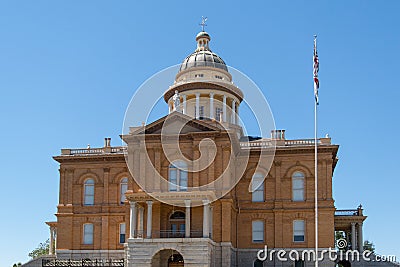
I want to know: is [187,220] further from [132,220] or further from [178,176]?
[178,176]

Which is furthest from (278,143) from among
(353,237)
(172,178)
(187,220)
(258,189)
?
(187,220)

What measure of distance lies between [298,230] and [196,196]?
1028 centimetres

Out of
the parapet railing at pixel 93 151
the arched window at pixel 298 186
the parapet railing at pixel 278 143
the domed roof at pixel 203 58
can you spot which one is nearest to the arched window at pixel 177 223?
the parapet railing at pixel 278 143

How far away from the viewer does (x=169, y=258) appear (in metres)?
50.2

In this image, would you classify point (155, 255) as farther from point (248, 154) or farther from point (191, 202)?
point (248, 154)

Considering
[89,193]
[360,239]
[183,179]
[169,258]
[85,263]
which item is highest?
[183,179]

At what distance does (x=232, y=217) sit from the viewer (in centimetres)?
5125

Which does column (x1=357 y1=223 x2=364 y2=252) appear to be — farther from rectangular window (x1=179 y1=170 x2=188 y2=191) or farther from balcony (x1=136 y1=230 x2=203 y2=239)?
rectangular window (x1=179 y1=170 x2=188 y2=191)

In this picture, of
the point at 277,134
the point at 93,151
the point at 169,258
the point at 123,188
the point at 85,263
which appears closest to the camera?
the point at 169,258

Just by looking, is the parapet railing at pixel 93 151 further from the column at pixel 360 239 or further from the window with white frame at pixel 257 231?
the column at pixel 360 239

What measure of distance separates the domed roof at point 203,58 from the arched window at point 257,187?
43.1 feet

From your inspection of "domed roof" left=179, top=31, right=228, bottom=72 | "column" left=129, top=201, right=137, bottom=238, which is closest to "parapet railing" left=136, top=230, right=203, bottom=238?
"column" left=129, top=201, right=137, bottom=238

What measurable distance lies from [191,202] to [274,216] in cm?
865

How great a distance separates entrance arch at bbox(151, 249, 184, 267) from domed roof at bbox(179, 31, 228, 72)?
1951 centimetres
